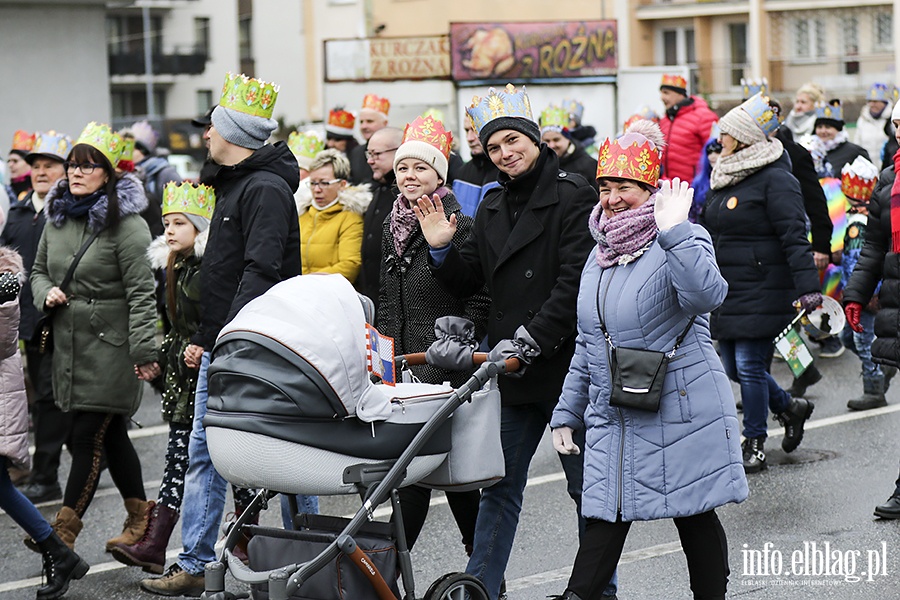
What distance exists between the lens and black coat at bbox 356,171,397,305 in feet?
26.6

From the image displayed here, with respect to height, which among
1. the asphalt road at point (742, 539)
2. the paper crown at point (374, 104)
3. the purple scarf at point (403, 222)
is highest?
the paper crown at point (374, 104)

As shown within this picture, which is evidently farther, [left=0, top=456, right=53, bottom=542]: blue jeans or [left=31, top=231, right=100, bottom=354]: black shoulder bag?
[left=31, top=231, right=100, bottom=354]: black shoulder bag

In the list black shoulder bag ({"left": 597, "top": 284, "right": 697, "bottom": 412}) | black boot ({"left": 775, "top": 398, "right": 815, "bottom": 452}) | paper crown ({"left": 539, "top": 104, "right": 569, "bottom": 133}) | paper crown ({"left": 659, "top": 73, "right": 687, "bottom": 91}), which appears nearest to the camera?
black shoulder bag ({"left": 597, "top": 284, "right": 697, "bottom": 412})

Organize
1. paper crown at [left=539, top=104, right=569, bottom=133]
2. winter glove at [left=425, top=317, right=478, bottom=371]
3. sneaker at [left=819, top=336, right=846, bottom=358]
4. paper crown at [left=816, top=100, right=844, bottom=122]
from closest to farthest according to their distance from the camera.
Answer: winter glove at [left=425, top=317, right=478, bottom=371] < paper crown at [left=539, top=104, right=569, bottom=133] < sneaker at [left=819, top=336, right=846, bottom=358] < paper crown at [left=816, top=100, right=844, bottom=122]

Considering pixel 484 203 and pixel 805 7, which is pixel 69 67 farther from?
pixel 805 7

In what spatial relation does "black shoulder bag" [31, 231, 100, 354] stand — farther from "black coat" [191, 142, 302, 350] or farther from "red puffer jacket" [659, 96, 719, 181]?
"red puffer jacket" [659, 96, 719, 181]

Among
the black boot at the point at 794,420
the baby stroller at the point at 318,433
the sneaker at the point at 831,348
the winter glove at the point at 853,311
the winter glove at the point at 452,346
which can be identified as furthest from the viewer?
the sneaker at the point at 831,348

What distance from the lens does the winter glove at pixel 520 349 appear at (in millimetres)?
5242

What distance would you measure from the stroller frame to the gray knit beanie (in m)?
1.88

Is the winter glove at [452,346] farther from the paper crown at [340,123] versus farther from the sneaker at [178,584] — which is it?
the paper crown at [340,123]

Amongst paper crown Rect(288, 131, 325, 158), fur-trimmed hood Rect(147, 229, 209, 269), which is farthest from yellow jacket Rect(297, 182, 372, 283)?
fur-trimmed hood Rect(147, 229, 209, 269)

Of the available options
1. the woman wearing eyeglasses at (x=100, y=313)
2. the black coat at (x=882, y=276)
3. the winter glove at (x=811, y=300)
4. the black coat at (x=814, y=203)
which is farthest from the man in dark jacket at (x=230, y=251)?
the black coat at (x=814, y=203)

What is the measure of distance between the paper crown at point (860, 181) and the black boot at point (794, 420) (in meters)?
3.17

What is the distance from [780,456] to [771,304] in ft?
3.50
